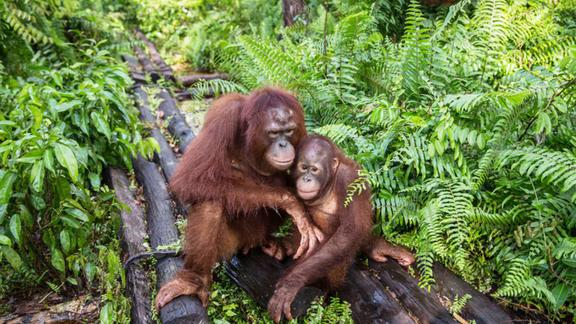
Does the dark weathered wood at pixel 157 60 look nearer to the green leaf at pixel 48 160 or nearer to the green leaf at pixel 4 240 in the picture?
the green leaf at pixel 48 160

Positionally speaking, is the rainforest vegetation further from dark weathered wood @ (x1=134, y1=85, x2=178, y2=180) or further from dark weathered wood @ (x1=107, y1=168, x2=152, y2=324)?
dark weathered wood @ (x1=134, y1=85, x2=178, y2=180)

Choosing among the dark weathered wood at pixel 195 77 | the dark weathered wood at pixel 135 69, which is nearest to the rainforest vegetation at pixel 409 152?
the dark weathered wood at pixel 135 69

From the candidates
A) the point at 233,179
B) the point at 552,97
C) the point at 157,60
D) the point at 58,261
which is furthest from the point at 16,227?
the point at 157,60

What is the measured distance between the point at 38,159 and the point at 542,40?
486 centimetres

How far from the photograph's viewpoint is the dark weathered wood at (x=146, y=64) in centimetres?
887

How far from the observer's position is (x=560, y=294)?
3473mm

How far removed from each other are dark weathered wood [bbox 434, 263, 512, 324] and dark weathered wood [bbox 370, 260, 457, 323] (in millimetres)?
185

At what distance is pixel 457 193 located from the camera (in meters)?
4.05

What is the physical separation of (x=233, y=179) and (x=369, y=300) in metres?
1.22

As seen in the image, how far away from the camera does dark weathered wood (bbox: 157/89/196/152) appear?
244 inches

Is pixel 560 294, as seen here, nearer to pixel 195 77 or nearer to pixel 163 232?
pixel 163 232

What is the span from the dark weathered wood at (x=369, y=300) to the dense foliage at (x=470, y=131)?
418 mm

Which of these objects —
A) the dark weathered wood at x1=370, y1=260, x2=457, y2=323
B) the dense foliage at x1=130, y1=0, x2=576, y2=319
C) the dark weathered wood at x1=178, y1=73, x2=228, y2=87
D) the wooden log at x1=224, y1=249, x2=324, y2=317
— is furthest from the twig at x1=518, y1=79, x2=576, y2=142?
the dark weathered wood at x1=178, y1=73, x2=228, y2=87

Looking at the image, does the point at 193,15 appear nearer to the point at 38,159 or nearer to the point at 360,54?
the point at 360,54
